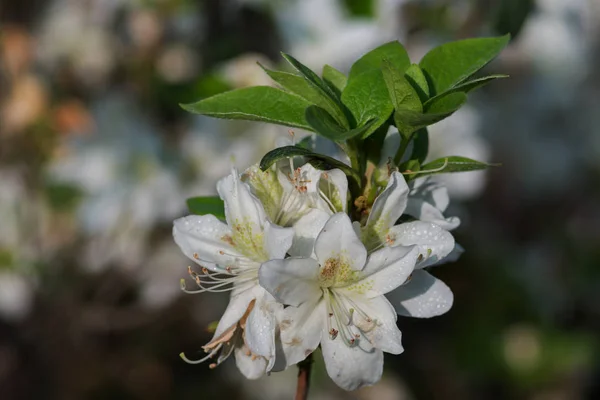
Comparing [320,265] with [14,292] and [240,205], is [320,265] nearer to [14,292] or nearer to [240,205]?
[240,205]

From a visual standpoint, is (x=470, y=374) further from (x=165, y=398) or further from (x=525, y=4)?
(x=525, y=4)

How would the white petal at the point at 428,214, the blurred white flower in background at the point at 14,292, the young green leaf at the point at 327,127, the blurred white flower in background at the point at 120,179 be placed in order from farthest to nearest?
the blurred white flower in background at the point at 14,292 < the blurred white flower in background at the point at 120,179 < the white petal at the point at 428,214 < the young green leaf at the point at 327,127

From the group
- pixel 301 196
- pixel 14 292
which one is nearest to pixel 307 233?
pixel 301 196

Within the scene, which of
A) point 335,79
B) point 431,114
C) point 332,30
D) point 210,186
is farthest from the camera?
point 332,30

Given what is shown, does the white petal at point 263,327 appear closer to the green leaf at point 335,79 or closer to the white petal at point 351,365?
the white petal at point 351,365

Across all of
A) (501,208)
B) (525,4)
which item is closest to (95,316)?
(525,4)

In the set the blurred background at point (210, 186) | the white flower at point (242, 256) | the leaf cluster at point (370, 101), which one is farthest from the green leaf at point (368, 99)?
the blurred background at point (210, 186)
